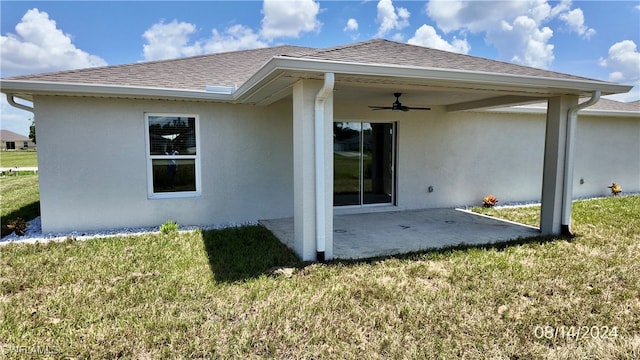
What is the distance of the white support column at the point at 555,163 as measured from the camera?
684 centimetres

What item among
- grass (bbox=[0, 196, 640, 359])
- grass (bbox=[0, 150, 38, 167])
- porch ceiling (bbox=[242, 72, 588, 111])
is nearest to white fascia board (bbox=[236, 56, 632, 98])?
porch ceiling (bbox=[242, 72, 588, 111])

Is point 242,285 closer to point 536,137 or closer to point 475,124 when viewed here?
point 475,124

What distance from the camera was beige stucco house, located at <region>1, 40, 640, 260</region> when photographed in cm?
542

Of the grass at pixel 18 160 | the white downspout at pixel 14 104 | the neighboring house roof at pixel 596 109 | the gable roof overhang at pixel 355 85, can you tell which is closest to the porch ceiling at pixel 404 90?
the gable roof overhang at pixel 355 85

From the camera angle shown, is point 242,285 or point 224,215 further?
point 224,215

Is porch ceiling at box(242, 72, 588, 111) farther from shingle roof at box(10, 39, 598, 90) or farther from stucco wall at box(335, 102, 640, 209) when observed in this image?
stucco wall at box(335, 102, 640, 209)

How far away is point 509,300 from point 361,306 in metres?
1.71

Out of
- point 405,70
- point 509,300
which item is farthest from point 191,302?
point 405,70

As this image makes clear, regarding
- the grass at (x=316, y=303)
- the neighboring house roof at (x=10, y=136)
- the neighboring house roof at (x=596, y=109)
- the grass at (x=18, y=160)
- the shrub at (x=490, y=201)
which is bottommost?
the grass at (x=316, y=303)

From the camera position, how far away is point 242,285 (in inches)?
176

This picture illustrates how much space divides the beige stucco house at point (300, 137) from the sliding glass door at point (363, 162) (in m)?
0.04
